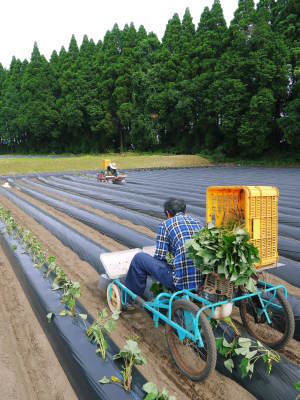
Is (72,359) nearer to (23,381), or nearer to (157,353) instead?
(23,381)

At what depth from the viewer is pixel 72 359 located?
9.46ft

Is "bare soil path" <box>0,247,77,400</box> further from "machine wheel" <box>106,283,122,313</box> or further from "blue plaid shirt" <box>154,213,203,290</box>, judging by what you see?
"blue plaid shirt" <box>154,213,203,290</box>

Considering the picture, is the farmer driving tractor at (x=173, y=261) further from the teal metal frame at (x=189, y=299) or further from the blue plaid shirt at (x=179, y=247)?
the teal metal frame at (x=189, y=299)

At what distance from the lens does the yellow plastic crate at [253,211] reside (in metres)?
2.84

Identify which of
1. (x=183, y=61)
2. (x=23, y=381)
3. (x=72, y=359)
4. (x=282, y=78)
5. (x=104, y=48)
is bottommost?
(x=23, y=381)

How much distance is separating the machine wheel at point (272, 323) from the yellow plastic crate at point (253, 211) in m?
0.38

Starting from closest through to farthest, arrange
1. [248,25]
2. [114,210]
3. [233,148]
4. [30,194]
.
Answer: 1. [114,210]
2. [30,194]
3. [248,25]
4. [233,148]

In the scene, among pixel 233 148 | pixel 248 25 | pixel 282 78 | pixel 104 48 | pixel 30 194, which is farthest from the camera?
pixel 104 48

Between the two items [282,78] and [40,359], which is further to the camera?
[282,78]

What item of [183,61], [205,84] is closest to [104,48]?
[183,61]

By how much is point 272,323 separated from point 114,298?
173cm

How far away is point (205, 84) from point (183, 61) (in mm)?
3944

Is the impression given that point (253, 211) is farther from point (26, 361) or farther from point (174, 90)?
point (174, 90)

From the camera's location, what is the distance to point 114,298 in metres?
3.82
